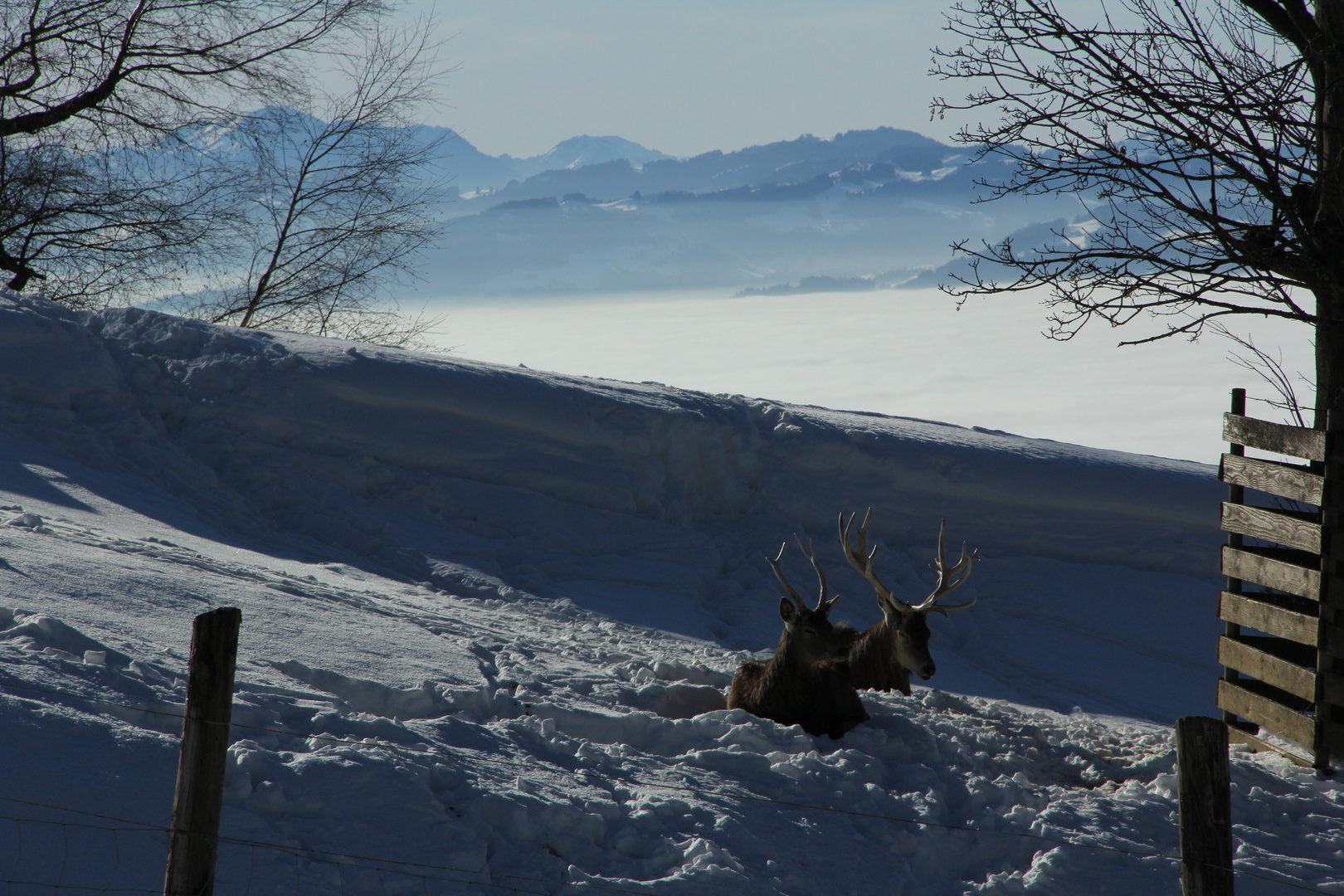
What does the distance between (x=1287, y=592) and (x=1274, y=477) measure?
0.72 meters

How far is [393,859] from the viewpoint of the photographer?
3779 mm

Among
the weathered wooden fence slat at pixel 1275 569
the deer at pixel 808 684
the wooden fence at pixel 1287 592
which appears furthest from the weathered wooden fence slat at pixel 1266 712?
the deer at pixel 808 684

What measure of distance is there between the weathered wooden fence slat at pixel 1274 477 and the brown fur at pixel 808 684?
8.15 ft

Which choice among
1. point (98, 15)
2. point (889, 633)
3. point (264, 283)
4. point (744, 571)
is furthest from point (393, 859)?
point (264, 283)

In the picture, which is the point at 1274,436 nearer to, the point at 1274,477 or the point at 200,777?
the point at 1274,477

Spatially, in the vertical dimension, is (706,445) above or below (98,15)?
below

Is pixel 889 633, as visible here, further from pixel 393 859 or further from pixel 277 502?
pixel 277 502

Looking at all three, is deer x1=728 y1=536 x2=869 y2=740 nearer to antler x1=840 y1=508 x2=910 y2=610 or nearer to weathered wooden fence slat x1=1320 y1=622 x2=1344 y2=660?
antler x1=840 y1=508 x2=910 y2=610

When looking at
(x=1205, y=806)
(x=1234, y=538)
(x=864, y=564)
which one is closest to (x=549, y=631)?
(x=864, y=564)

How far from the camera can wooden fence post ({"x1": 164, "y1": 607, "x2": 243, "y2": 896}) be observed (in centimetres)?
300

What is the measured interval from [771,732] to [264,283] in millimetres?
18187

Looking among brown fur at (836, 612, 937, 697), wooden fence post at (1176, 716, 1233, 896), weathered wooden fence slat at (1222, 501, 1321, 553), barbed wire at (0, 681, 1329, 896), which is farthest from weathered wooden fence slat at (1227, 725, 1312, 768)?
wooden fence post at (1176, 716, 1233, 896)

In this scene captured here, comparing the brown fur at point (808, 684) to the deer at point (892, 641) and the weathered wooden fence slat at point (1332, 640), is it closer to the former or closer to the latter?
the deer at point (892, 641)

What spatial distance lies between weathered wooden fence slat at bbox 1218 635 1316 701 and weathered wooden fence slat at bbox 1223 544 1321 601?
15.1 inches
